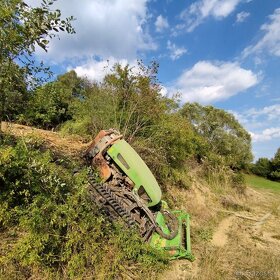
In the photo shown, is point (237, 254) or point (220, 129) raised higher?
point (220, 129)

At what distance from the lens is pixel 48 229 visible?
3580 mm

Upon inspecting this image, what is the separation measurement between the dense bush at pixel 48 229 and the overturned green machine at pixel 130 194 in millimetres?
Answer: 547

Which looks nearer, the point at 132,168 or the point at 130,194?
the point at 130,194

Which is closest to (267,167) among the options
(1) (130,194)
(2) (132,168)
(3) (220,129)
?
(3) (220,129)

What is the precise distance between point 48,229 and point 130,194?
6.29ft

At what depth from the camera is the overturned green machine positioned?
480 centimetres

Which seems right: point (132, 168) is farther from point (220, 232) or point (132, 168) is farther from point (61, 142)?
point (220, 232)

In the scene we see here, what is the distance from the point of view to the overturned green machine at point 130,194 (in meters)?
4.80

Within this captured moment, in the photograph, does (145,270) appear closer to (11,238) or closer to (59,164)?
(11,238)

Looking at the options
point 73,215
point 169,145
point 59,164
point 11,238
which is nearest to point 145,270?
point 73,215

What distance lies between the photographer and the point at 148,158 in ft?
29.5

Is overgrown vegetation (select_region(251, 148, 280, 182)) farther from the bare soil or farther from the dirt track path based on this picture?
the bare soil

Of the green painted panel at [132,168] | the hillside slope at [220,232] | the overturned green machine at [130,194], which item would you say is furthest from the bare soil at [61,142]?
the green painted panel at [132,168]

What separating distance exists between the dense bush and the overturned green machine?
55 centimetres
